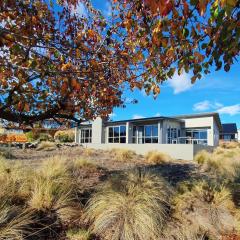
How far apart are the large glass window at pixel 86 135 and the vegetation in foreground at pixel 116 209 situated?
27.5m

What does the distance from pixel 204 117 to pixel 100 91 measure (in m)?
24.0

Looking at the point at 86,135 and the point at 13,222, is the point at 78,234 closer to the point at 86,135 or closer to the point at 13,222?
the point at 13,222

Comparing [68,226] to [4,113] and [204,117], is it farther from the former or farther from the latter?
[204,117]

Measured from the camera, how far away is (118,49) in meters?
5.70

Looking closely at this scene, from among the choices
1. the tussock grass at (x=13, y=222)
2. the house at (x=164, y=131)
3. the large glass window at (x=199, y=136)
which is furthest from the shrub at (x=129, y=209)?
the large glass window at (x=199, y=136)

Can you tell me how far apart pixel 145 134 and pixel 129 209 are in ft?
73.7

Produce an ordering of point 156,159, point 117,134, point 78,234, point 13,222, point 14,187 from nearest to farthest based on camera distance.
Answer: point 13,222 < point 78,234 < point 14,187 < point 156,159 < point 117,134

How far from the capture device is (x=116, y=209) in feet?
17.9

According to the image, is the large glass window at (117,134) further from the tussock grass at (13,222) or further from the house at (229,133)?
the house at (229,133)

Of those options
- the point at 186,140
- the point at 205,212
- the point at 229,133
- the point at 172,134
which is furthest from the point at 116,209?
the point at 229,133

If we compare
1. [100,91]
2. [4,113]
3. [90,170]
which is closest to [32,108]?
[4,113]

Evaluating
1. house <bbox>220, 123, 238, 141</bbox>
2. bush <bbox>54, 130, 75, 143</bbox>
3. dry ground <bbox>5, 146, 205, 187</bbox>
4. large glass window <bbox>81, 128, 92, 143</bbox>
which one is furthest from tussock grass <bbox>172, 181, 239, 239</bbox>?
house <bbox>220, 123, 238, 141</bbox>

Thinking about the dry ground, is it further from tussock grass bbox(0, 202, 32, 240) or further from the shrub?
tussock grass bbox(0, 202, 32, 240)

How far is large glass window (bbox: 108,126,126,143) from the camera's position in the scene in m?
29.6
